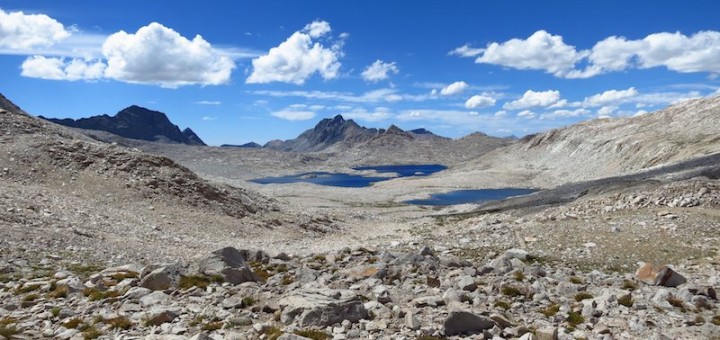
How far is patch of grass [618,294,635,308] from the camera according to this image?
44.9ft

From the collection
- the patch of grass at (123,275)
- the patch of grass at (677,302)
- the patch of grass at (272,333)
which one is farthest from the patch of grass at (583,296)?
the patch of grass at (123,275)

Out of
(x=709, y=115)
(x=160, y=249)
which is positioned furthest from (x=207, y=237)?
(x=709, y=115)

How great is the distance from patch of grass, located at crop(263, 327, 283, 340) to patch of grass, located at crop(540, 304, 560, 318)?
683 centimetres

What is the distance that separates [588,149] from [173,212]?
15527 centimetres

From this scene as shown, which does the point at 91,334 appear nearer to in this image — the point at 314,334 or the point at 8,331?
the point at 8,331

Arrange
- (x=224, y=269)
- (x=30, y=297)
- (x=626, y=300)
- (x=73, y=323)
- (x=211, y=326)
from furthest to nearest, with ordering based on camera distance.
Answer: (x=224, y=269) < (x=30, y=297) < (x=626, y=300) < (x=73, y=323) < (x=211, y=326)

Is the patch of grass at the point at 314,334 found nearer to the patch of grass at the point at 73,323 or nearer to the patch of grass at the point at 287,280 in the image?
the patch of grass at the point at 287,280

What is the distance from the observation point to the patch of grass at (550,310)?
13.2m

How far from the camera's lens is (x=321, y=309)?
1244 centimetres

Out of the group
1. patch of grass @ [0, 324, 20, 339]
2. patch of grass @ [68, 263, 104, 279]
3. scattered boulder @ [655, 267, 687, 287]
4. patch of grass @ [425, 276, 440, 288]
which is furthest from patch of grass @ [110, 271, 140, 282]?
scattered boulder @ [655, 267, 687, 287]

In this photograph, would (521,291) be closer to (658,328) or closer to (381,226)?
(658,328)

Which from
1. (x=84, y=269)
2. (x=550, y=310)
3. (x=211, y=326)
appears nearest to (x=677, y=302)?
(x=550, y=310)

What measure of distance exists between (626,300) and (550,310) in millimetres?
2268

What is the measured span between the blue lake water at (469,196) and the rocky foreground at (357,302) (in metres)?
95.5
